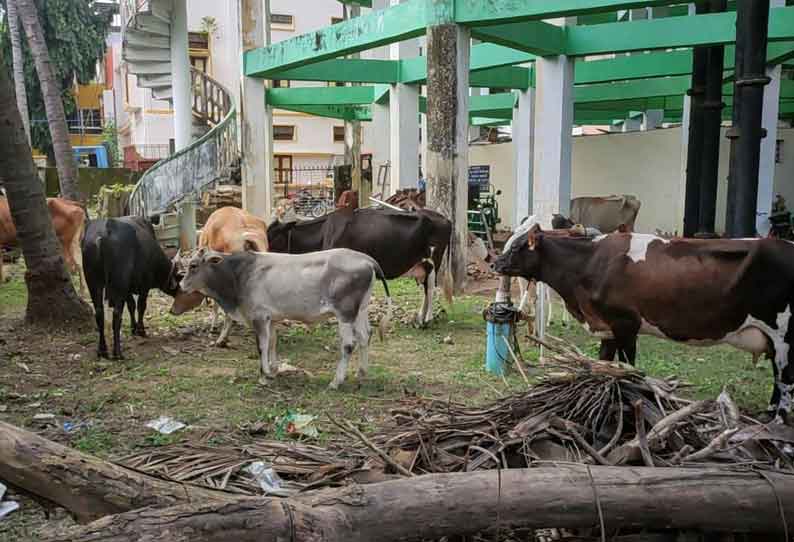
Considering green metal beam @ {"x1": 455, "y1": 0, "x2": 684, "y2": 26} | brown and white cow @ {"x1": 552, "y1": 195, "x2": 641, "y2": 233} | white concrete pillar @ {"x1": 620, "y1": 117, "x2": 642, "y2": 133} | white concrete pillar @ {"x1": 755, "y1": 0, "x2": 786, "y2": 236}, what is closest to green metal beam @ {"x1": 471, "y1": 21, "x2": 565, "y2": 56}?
green metal beam @ {"x1": 455, "y1": 0, "x2": 684, "y2": 26}

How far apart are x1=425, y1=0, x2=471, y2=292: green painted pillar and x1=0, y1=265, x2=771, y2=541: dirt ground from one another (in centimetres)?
224

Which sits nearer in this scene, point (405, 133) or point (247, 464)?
point (247, 464)

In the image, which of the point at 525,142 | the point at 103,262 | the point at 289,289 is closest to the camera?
the point at 289,289

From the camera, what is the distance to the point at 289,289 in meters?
6.73

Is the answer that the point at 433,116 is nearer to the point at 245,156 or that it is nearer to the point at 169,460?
the point at 245,156

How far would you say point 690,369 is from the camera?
7496mm

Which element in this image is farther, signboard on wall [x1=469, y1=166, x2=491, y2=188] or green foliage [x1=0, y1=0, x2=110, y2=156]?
green foliage [x1=0, y1=0, x2=110, y2=156]

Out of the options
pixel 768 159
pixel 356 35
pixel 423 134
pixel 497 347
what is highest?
pixel 356 35

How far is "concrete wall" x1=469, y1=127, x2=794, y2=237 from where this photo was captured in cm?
1777

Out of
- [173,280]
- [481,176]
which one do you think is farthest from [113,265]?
[481,176]

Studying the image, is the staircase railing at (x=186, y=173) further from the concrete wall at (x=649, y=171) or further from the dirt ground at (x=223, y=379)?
the concrete wall at (x=649, y=171)

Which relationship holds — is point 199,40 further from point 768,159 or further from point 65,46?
point 768,159

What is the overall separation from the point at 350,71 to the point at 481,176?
8181 millimetres

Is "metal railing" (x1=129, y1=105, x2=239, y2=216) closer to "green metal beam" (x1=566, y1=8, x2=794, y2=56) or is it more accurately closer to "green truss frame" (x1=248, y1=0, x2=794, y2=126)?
"green truss frame" (x1=248, y1=0, x2=794, y2=126)
